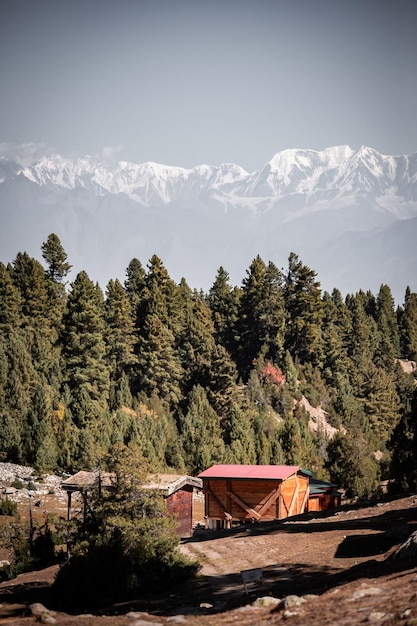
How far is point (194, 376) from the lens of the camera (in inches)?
2469

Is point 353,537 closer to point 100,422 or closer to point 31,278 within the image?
point 100,422

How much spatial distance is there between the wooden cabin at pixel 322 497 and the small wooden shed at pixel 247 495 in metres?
3.31

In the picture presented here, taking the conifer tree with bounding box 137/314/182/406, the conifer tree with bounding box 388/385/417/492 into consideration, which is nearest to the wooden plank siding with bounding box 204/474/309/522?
the conifer tree with bounding box 388/385/417/492

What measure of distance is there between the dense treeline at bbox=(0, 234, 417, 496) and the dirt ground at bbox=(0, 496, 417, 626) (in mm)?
7681

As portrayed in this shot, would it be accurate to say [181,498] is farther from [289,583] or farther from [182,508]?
[289,583]

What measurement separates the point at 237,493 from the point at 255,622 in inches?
850

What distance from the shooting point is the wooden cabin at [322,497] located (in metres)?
36.4

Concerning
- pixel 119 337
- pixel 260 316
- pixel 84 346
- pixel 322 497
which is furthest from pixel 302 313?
pixel 322 497

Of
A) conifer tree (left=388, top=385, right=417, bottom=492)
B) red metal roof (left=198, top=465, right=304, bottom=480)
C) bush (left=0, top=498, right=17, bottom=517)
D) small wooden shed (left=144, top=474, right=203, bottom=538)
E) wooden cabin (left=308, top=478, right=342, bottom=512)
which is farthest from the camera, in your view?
wooden cabin (left=308, top=478, right=342, bottom=512)

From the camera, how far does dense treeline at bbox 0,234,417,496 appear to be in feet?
148

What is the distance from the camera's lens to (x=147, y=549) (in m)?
18.0

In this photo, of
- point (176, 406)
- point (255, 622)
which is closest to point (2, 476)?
point (176, 406)

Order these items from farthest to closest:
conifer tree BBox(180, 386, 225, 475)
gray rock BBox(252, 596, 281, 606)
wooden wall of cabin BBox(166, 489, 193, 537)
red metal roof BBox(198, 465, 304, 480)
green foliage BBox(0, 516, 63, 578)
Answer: conifer tree BBox(180, 386, 225, 475)
red metal roof BBox(198, 465, 304, 480)
wooden wall of cabin BBox(166, 489, 193, 537)
green foliage BBox(0, 516, 63, 578)
gray rock BBox(252, 596, 281, 606)

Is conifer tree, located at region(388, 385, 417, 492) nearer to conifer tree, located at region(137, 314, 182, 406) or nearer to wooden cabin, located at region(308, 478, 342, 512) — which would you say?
wooden cabin, located at region(308, 478, 342, 512)
